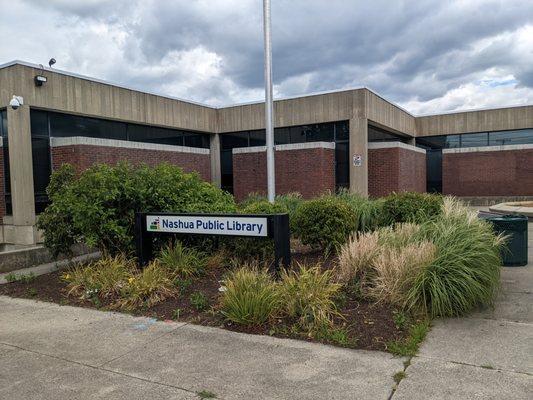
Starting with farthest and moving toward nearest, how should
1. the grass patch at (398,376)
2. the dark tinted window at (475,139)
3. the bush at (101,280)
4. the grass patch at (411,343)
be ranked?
the dark tinted window at (475,139)
the bush at (101,280)
the grass patch at (411,343)
the grass patch at (398,376)

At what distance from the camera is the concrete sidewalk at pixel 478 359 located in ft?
11.8

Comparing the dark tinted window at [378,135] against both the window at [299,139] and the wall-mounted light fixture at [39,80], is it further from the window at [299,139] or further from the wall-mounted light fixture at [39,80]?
the wall-mounted light fixture at [39,80]

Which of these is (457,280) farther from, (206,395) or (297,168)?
(297,168)

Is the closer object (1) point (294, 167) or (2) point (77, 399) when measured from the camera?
(2) point (77, 399)

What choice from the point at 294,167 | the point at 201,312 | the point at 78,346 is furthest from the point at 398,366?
the point at 294,167

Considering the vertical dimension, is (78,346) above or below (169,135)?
below

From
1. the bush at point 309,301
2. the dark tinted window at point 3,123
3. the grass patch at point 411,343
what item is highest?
the dark tinted window at point 3,123

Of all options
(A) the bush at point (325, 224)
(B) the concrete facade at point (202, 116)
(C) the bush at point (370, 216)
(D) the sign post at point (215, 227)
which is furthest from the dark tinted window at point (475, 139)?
(D) the sign post at point (215, 227)

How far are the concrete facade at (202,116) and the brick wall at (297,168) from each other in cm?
47

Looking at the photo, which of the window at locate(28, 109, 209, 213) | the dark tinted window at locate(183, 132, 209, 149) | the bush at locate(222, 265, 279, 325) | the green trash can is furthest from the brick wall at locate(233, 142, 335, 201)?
the bush at locate(222, 265, 279, 325)

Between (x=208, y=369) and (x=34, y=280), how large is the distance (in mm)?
5527

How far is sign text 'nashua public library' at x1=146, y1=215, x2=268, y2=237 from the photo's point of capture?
258 inches

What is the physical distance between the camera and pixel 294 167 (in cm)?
2125

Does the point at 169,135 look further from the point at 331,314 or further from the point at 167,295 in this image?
the point at 331,314
